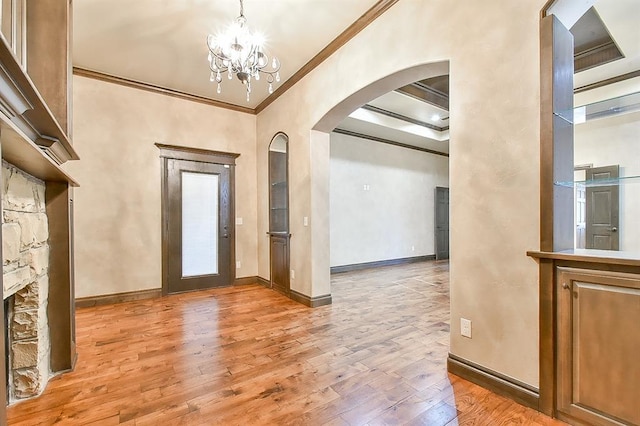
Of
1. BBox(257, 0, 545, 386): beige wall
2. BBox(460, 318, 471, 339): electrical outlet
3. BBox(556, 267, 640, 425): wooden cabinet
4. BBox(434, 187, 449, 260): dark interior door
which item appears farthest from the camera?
BBox(434, 187, 449, 260): dark interior door

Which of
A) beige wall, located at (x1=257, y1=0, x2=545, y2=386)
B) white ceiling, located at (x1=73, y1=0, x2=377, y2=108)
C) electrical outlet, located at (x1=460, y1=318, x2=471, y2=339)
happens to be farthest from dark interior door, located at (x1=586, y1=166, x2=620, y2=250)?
white ceiling, located at (x1=73, y1=0, x2=377, y2=108)

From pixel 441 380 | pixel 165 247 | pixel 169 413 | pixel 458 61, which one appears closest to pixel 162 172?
pixel 165 247

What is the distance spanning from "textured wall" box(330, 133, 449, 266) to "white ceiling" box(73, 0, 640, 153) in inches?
101

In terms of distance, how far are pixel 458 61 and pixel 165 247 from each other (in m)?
4.32

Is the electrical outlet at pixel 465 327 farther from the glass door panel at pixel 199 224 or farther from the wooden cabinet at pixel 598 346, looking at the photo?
the glass door panel at pixel 199 224

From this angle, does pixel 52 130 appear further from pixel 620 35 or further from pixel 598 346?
pixel 620 35

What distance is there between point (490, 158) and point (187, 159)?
4174mm

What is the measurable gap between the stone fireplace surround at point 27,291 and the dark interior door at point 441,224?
7.79m

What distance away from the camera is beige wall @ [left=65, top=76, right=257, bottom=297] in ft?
12.9

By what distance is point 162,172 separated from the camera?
14.6 ft

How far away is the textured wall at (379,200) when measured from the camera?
20.5 feet

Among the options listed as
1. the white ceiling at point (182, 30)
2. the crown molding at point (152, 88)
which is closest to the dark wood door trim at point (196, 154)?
the crown molding at point (152, 88)

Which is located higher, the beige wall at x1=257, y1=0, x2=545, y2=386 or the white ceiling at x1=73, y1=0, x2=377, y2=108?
the white ceiling at x1=73, y1=0, x2=377, y2=108

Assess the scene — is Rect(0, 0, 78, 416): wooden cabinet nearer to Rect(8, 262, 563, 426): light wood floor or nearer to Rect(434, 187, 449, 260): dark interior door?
Rect(8, 262, 563, 426): light wood floor
